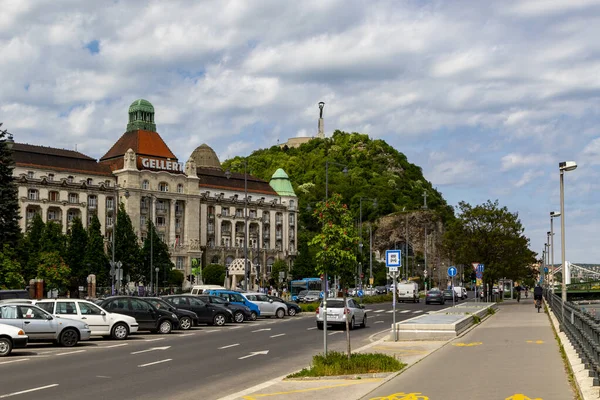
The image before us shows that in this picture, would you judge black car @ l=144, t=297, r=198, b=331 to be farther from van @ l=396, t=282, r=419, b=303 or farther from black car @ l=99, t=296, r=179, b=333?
van @ l=396, t=282, r=419, b=303

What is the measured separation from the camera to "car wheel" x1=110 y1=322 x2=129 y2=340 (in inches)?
1106

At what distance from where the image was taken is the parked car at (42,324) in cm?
Result: 2380

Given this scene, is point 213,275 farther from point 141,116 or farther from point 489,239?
point 489,239

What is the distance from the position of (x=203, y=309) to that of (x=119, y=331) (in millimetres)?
9188

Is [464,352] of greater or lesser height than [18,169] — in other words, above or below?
below

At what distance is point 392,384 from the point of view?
14.6 meters

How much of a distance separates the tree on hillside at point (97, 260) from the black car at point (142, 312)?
5684 centimetres

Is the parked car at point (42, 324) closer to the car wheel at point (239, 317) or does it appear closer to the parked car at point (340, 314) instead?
the parked car at point (340, 314)

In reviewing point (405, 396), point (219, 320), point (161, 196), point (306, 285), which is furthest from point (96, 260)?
point (405, 396)

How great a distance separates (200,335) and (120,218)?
2708 inches

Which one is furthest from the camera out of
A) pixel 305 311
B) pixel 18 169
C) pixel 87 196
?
pixel 87 196

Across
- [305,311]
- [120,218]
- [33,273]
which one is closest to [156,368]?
[305,311]

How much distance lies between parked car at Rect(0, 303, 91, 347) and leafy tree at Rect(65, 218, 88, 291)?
61.5m

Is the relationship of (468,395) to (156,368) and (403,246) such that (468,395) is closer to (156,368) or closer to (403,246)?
(156,368)
